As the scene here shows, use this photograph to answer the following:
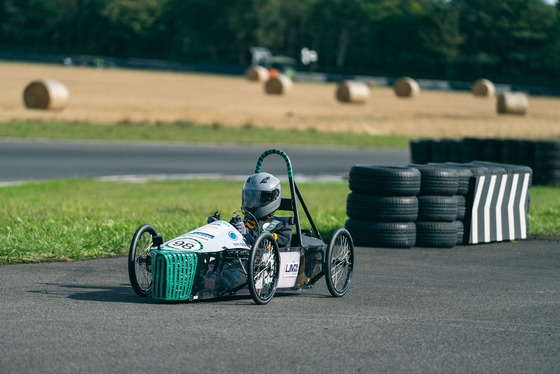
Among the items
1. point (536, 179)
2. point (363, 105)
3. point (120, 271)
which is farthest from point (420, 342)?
point (363, 105)

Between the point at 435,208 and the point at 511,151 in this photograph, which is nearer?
the point at 435,208

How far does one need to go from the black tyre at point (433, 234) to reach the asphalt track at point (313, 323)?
61 cm

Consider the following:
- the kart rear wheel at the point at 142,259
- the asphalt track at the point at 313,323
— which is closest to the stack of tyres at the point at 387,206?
the asphalt track at the point at 313,323

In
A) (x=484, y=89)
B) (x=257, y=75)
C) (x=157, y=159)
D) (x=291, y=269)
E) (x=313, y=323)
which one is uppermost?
(x=484, y=89)

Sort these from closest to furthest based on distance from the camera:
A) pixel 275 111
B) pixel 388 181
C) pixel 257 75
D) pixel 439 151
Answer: pixel 388 181
pixel 439 151
pixel 275 111
pixel 257 75

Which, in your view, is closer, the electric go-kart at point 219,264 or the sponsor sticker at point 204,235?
the electric go-kart at point 219,264

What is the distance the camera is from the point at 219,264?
754 centimetres

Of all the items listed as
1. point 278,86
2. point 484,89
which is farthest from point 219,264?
point 484,89

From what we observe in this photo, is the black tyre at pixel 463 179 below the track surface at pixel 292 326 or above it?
above

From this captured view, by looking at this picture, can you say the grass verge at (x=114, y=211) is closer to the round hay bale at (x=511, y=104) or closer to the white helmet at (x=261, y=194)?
the white helmet at (x=261, y=194)

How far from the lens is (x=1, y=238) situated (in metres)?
10.7

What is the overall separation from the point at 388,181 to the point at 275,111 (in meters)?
34.7

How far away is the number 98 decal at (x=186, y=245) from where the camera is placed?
741 cm

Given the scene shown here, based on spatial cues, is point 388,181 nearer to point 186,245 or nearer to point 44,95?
point 186,245
